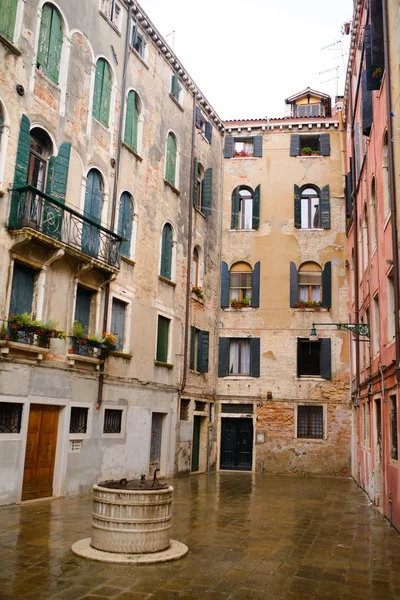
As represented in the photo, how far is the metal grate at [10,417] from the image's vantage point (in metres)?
11.3

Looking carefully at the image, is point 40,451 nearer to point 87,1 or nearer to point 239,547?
point 239,547

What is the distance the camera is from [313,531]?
10.1 m

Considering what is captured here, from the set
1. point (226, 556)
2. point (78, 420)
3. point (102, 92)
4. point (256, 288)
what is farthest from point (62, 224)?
point (256, 288)

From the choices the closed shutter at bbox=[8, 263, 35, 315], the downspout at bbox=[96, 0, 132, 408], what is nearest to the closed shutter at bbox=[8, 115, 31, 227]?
the closed shutter at bbox=[8, 263, 35, 315]

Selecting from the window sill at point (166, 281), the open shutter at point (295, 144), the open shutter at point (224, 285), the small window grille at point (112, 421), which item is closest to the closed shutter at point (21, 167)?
the small window grille at point (112, 421)

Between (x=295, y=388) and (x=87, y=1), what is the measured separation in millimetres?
14705

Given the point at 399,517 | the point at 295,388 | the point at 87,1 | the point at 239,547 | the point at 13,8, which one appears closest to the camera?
the point at 239,547

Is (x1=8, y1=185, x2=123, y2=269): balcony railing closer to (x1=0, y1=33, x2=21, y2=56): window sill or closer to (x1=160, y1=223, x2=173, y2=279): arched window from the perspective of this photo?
(x1=0, y1=33, x2=21, y2=56): window sill

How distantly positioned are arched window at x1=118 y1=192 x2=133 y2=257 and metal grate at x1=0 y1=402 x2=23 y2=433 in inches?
229

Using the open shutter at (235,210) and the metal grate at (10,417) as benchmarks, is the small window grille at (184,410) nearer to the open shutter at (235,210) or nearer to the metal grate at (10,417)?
the open shutter at (235,210)

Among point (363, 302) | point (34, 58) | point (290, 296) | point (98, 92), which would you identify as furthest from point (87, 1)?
point (290, 296)

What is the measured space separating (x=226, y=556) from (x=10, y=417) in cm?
574

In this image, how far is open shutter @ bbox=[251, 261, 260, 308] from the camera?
22.6 metres

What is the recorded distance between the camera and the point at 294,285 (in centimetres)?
2233
